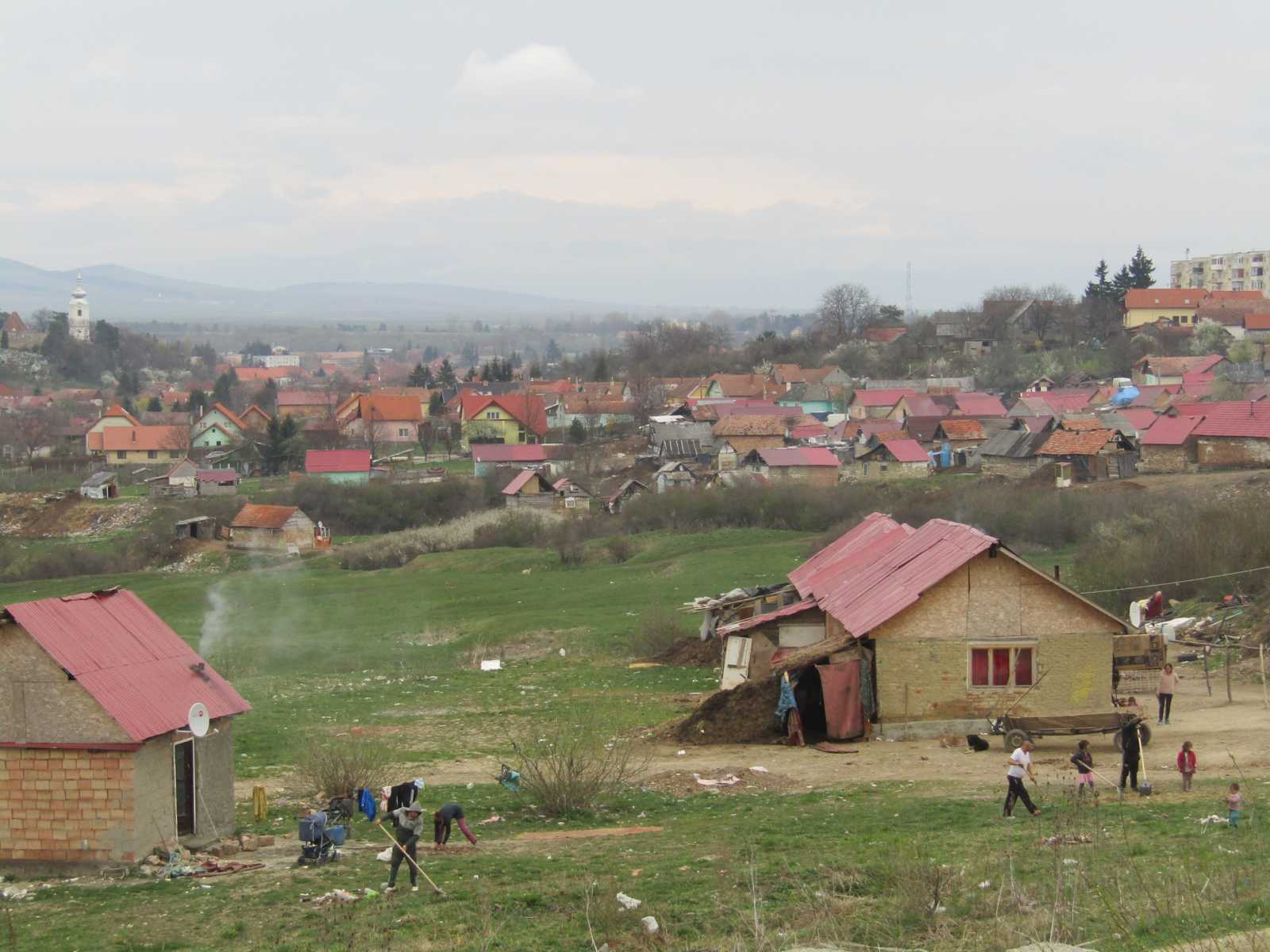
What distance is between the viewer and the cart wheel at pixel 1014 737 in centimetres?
2339

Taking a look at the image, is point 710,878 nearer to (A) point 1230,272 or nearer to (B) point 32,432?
(B) point 32,432

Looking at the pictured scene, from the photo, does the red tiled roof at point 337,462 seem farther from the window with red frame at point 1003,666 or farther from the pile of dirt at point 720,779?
the pile of dirt at point 720,779

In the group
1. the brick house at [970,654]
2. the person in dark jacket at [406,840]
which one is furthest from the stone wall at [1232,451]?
the person in dark jacket at [406,840]

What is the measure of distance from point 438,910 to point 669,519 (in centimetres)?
5156

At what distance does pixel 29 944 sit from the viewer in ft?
46.1

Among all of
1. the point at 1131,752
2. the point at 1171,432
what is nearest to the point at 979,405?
the point at 1171,432

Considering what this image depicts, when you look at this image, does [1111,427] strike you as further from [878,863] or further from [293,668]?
[878,863]

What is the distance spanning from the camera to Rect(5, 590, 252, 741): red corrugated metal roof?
17438 mm

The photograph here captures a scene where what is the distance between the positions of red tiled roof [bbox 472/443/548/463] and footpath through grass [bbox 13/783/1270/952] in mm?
72353

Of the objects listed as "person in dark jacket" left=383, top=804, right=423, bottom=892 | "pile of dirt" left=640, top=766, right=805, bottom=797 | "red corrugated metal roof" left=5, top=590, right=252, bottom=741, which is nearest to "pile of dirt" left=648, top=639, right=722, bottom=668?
"pile of dirt" left=640, top=766, right=805, bottom=797

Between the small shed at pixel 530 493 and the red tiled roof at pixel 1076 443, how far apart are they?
24561 millimetres

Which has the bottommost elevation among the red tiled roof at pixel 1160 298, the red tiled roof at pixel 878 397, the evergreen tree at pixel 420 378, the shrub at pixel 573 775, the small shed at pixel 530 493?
the small shed at pixel 530 493

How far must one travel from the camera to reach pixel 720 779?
21984 mm

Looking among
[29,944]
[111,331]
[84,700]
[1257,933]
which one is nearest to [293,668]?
[84,700]
